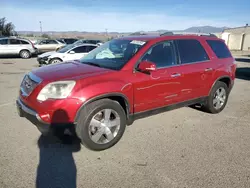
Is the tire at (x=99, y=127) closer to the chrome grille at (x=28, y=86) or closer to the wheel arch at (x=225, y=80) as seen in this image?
the chrome grille at (x=28, y=86)

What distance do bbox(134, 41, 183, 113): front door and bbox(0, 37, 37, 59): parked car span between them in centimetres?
1637

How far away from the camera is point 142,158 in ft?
10.6

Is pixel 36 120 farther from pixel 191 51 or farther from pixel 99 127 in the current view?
pixel 191 51

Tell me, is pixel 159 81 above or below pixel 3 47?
below

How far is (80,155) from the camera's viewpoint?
3287 mm

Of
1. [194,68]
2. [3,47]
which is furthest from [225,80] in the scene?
[3,47]

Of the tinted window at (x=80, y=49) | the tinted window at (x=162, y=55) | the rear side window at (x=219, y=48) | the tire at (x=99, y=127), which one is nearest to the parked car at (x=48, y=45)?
the tinted window at (x=80, y=49)

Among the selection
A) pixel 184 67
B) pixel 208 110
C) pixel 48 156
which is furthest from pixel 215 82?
pixel 48 156

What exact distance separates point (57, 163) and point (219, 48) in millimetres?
4235

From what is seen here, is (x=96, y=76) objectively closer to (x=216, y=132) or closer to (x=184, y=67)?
(x=184, y=67)

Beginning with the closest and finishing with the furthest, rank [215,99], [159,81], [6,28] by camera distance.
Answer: [159,81] < [215,99] < [6,28]

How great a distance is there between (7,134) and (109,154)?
191cm

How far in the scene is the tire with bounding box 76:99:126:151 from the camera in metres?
3.18

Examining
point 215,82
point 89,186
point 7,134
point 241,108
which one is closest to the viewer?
point 89,186
